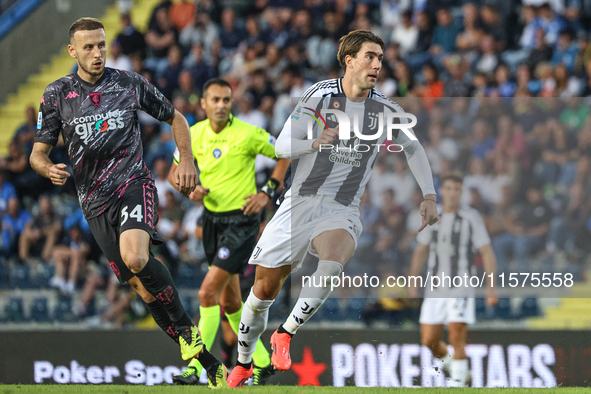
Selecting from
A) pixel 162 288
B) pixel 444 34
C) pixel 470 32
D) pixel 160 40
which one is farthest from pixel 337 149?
pixel 160 40

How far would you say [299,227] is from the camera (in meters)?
5.69

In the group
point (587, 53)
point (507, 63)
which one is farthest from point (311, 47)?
point (587, 53)

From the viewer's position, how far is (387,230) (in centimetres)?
744

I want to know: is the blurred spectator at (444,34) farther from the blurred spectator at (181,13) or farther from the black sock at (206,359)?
the black sock at (206,359)

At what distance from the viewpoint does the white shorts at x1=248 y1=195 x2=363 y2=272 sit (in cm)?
561

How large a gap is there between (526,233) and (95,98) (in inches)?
171

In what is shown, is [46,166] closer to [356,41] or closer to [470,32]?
[356,41]

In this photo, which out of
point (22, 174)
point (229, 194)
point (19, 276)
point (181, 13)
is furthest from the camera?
point (181, 13)

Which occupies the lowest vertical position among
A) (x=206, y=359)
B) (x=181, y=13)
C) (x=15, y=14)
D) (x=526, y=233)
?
(x=206, y=359)

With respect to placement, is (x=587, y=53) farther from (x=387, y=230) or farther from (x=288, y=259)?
(x=288, y=259)

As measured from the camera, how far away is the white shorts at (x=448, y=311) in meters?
7.09

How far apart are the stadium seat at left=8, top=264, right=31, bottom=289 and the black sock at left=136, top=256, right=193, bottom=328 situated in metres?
5.16

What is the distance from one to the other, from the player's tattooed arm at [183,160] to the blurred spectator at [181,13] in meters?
8.31

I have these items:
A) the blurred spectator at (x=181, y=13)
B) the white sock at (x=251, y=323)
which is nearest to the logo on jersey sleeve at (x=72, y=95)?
the white sock at (x=251, y=323)
